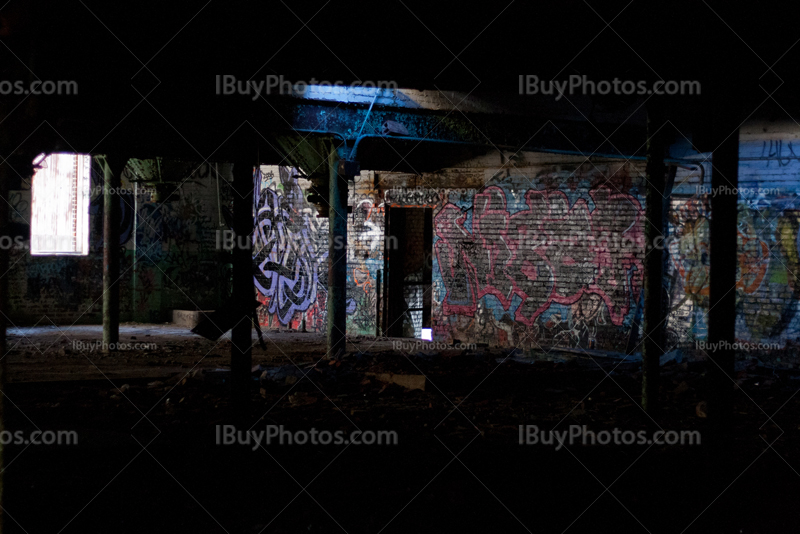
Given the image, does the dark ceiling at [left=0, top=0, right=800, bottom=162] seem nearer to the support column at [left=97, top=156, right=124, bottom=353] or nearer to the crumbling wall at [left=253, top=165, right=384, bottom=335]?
the support column at [left=97, top=156, right=124, bottom=353]

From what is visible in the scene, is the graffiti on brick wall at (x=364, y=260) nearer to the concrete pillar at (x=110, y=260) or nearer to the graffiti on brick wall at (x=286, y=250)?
the graffiti on brick wall at (x=286, y=250)

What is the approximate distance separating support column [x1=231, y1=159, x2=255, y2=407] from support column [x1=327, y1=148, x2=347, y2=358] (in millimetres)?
5796

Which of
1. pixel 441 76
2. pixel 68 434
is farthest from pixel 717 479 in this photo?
pixel 68 434

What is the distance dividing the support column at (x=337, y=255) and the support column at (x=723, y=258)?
21.2 feet

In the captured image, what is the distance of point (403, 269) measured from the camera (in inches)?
607

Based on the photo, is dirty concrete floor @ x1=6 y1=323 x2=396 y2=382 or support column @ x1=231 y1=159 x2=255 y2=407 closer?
support column @ x1=231 y1=159 x2=255 y2=407

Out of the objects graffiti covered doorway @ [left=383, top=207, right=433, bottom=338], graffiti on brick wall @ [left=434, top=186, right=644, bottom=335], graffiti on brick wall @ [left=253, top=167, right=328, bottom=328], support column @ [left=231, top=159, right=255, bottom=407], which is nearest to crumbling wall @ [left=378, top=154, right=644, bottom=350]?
graffiti on brick wall @ [left=434, top=186, right=644, bottom=335]

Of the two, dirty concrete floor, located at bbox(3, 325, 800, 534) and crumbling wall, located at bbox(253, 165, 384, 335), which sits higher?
crumbling wall, located at bbox(253, 165, 384, 335)

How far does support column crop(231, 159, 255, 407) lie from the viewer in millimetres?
4230

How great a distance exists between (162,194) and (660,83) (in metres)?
12.1

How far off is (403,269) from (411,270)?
21 cm

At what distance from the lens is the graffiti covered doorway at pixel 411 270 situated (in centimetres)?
1526

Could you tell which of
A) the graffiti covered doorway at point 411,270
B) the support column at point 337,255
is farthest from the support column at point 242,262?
the graffiti covered doorway at point 411,270

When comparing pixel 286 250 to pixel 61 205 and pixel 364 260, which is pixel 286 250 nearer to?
pixel 364 260
